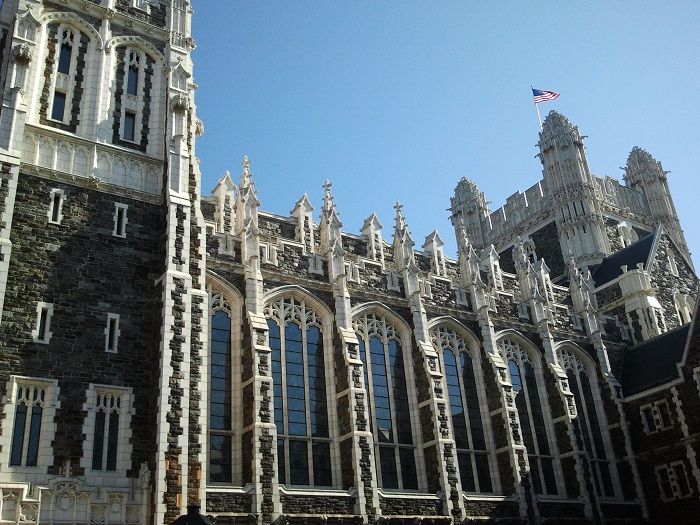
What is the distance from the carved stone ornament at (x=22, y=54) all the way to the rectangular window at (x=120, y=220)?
573 centimetres

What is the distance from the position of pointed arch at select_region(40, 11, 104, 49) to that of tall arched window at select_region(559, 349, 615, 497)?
25.6 m

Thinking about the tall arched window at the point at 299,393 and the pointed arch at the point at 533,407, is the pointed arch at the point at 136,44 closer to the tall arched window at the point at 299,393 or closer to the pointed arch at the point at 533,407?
the tall arched window at the point at 299,393

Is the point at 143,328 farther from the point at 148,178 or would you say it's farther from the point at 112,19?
the point at 112,19

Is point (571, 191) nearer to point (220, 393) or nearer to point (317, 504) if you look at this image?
point (317, 504)

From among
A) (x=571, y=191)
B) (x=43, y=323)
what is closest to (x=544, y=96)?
Result: (x=571, y=191)

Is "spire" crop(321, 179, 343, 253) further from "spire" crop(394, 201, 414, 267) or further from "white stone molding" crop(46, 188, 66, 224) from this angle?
"white stone molding" crop(46, 188, 66, 224)

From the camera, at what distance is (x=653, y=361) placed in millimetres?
38656

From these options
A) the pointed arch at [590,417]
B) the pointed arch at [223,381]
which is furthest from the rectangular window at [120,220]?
the pointed arch at [590,417]

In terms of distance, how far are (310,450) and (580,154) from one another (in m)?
34.3

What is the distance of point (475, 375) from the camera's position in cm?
3394

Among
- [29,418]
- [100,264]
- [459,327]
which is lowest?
[29,418]

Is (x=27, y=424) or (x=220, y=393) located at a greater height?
(x=220, y=393)

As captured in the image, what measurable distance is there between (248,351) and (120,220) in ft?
→ 20.5

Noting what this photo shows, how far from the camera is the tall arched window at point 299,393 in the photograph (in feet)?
87.9
